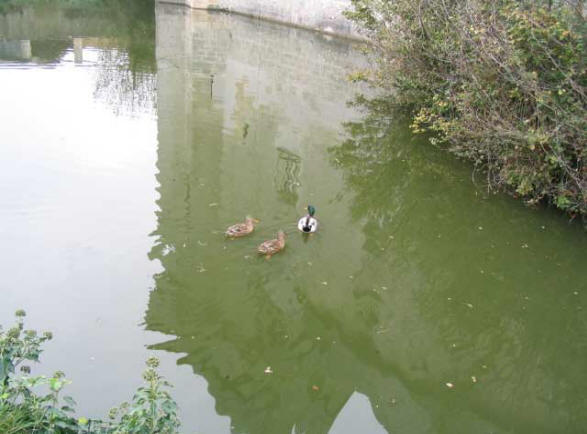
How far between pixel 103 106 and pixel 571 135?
11.8 meters

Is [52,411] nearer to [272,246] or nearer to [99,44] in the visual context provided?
[272,246]

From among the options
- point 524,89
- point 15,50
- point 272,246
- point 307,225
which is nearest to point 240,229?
point 272,246

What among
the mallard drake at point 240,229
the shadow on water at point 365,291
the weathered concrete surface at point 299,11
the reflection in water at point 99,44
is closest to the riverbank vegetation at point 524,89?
the shadow on water at point 365,291

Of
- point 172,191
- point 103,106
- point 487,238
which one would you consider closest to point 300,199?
point 172,191

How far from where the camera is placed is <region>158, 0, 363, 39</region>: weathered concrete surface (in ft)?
98.5

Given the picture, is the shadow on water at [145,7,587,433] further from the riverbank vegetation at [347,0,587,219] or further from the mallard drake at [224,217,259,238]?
the riverbank vegetation at [347,0,587,219]

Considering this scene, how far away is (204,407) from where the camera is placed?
554cm

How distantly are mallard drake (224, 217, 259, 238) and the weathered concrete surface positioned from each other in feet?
70.8

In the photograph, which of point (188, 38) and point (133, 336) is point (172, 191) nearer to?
point (133, 336)

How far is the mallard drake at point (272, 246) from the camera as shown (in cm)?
818

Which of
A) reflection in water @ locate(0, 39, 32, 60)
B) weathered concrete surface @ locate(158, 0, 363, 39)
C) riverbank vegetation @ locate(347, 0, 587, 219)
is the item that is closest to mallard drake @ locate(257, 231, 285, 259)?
riverbank vegetation @ locate(347, 0, 587, 219)

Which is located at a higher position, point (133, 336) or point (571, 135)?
point (571, 135)

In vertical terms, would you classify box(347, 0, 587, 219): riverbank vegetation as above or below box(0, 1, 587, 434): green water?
above

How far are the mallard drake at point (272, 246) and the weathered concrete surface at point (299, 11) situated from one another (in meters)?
21.9
